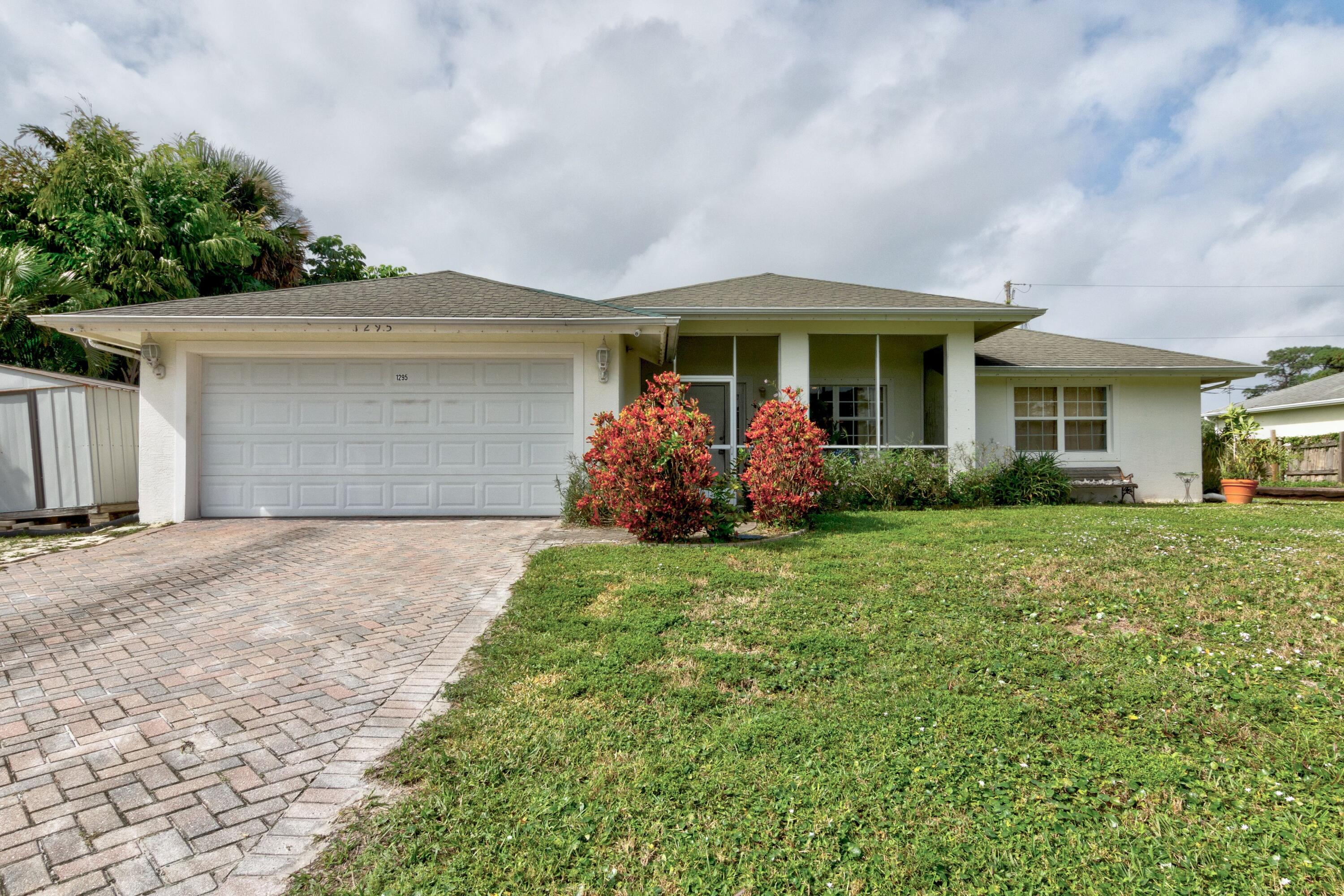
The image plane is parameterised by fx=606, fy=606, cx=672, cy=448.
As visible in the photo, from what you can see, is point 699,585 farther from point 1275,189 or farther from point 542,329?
point 1275,189

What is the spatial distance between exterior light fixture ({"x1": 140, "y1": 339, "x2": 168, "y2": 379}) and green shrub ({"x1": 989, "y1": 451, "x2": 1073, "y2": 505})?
44.0 ft

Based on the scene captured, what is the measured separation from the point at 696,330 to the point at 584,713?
8.77m

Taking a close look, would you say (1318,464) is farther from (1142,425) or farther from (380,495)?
(380,495)

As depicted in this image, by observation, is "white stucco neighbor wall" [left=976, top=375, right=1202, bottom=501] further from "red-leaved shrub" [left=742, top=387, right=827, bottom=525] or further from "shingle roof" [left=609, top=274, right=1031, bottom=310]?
"red-leaved shrub" [left=742, top=387, right=827, bottom=525]

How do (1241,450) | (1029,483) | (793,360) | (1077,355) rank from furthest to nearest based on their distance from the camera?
(1241,450), (1077,355), (793,360), (1029,483)

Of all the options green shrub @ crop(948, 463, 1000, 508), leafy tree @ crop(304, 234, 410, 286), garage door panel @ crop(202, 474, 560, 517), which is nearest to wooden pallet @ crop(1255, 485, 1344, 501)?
green shrub @ crop(948, 463, 1000, 508)

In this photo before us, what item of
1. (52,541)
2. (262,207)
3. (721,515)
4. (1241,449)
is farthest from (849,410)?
(262,207)

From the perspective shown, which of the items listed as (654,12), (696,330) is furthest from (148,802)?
(654,12)

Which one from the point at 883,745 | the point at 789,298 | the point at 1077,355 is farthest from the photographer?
the point at 1077,355

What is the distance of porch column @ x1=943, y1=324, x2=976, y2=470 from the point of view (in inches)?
435

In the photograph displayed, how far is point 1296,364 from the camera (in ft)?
162

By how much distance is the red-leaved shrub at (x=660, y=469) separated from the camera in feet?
22.4

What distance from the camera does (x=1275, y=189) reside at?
24.7 meters

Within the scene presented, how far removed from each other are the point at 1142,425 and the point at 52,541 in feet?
60.9
